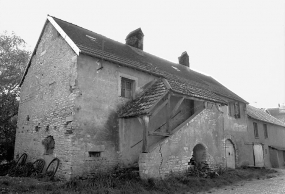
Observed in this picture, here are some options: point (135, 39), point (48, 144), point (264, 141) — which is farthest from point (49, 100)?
point (264, 141)

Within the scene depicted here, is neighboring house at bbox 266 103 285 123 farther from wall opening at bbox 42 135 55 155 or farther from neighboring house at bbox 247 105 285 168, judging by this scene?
wall opening at bbox 42 135 55 155

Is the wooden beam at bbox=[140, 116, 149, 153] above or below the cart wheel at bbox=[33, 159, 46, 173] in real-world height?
above

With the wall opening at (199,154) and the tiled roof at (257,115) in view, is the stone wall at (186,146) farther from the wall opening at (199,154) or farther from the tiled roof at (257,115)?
the tiled roof at (257,115)

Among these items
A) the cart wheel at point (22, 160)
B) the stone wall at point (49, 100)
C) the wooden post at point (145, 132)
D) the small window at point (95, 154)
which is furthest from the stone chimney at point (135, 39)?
the cart wheel at point (22, 160)

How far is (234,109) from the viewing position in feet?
62.3

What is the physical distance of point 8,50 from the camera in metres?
16.9

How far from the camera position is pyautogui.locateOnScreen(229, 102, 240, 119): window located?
18.5m

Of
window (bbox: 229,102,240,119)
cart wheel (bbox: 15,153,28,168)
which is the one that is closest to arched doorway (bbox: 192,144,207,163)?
window (bbox: 229,102,240,119)

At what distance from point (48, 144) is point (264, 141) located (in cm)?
1910

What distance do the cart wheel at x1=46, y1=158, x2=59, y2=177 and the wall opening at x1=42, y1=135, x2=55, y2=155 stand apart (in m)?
0.82

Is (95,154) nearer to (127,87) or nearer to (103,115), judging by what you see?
(103,115)

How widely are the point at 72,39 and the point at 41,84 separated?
3.40 metres

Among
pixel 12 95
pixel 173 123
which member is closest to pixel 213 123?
pixel 173 123

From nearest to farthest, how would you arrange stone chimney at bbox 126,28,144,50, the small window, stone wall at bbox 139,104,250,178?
stone wall at bbox 139,104,250,178 < the small window < stone chimney at bbox 126,28,144,50
